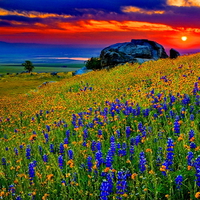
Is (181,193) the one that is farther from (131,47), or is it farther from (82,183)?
(131,47)

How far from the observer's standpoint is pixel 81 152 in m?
4.50

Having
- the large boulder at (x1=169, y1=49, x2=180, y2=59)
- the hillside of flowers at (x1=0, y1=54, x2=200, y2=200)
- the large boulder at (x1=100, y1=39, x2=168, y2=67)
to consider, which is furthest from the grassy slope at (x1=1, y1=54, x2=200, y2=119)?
the large boulder at (x1=169, y1=49, x2=180, y2=59)

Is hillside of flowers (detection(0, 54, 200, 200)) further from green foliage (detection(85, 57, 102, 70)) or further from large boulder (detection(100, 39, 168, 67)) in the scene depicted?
green foliage (detection(85, 57, 102, 70))

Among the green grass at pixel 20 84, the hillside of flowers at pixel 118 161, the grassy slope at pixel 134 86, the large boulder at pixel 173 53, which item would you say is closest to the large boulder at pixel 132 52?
the large boulder at pixel 173 53

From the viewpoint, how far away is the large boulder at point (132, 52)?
987 inches

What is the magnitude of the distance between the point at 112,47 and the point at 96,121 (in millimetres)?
23344

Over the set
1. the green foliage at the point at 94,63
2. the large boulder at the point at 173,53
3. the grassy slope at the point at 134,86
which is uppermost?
the large boulder at the point at 173,53

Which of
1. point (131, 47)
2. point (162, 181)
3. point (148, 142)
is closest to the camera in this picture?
point (162, 181)

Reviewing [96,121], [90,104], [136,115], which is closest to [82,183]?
[96,121]

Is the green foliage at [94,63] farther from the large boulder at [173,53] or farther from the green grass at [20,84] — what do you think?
the large boulder at [173,53]

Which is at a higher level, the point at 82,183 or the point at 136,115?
the point at 136,115

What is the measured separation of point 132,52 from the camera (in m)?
26.4

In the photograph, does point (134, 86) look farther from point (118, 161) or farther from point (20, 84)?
point (20, 84)

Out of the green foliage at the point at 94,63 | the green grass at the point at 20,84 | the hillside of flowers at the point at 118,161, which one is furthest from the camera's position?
the green foliage at the point at 94,63
